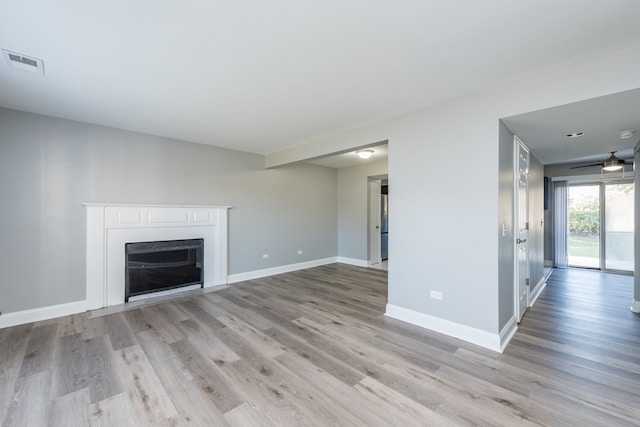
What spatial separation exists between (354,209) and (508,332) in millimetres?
4412

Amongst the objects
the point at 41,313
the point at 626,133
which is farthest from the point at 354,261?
the point at 41,313

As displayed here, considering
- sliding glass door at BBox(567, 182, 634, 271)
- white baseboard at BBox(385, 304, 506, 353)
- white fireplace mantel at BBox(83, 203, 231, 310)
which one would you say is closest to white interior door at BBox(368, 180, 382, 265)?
white baseboard at BBox(385, 304, 506, 353)

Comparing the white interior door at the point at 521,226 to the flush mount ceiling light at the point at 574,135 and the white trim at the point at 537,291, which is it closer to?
the white trim at the point at 537,291

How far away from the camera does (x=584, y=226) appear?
6.15 m

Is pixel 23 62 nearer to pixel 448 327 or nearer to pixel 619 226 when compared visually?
pixel 448 327

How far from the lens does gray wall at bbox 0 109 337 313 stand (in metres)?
3.23

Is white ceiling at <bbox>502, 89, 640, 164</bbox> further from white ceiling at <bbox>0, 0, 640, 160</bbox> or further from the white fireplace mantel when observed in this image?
the white fireplace mantel

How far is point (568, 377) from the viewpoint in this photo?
214 cm

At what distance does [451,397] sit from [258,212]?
14.7 feet

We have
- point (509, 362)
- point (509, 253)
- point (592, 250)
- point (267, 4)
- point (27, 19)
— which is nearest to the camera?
point (267, 4)

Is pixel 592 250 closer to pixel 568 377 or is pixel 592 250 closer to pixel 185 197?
pixel 568 377

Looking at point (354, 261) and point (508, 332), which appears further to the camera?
point (354, 261)

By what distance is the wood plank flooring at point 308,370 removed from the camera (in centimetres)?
176

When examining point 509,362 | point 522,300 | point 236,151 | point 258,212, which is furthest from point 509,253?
point 236,151
